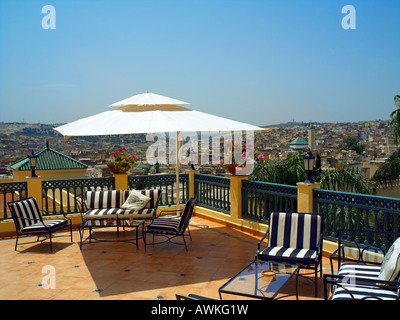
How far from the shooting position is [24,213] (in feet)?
21.2

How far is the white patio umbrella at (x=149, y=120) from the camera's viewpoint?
5.61 meters

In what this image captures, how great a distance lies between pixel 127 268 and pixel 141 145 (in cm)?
1053

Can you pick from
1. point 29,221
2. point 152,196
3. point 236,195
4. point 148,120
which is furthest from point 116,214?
point 236,195

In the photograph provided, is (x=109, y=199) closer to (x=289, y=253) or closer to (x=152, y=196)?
(x=152, y=196)

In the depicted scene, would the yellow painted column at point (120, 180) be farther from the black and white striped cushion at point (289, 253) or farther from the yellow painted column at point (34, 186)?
the black and white striped cushion at point (289, 253)

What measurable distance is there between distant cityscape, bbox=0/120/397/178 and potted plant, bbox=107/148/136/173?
1426mm

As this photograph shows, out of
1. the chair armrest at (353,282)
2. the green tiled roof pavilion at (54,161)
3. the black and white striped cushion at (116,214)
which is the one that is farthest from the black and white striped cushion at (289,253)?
the green tiled roof pavilion at (54,161)

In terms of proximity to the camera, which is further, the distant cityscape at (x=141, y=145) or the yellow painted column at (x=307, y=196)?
the distant cityscape at (x=141, y=145)

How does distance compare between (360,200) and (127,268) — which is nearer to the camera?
(360,200)

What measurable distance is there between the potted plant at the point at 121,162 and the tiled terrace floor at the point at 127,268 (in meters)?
1.48

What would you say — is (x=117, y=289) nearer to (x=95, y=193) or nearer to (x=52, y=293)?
(x=52, y=293)

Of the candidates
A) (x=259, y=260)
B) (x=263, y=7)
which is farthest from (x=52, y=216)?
(x=263, y=7)
